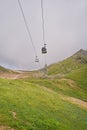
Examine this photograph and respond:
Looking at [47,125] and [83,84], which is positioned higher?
[47,125]

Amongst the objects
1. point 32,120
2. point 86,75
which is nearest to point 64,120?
point 32,120

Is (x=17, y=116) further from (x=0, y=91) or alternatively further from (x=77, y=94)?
(x=77, y=94)

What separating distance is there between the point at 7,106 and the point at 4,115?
8.59 feet

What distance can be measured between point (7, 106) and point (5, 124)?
426 cm

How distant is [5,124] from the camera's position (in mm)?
19406

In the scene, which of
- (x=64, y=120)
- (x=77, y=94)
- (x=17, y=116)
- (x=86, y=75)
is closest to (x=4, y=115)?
(x=17, y=116)

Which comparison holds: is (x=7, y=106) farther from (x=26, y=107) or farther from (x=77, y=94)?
(x=77, y=94)

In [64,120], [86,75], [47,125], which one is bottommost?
[86,75]

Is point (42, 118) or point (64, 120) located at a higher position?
point (42, 118)

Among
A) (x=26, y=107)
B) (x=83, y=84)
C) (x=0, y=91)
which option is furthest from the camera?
(x=83, y=84)

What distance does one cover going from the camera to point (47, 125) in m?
22.1

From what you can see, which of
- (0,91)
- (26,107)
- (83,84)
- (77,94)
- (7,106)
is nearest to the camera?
(7,106)

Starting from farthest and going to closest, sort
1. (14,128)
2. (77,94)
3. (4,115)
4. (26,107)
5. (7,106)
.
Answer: (77,94) → (26,107) → (7,106) → (4,115) → (14,128)

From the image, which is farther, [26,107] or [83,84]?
[83,84]
